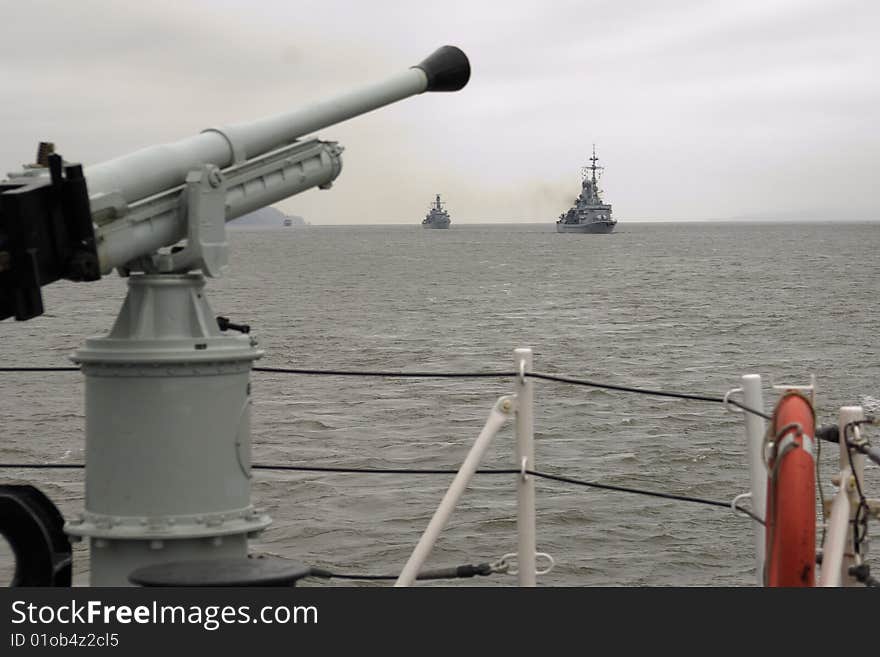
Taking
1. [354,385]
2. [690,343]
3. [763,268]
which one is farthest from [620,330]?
[763,268]

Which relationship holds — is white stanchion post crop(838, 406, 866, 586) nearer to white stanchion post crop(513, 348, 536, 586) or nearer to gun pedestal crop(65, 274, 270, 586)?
white stanchion post crop(513, 348, 536, 586)

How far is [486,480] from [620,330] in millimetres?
29598

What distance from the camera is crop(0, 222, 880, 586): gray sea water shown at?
16594 mm

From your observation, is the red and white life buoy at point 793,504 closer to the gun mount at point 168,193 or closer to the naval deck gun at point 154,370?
the naval deck gun at point 154,370

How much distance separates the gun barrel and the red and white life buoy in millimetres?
2042

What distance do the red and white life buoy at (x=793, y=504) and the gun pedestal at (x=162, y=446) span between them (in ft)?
5.35

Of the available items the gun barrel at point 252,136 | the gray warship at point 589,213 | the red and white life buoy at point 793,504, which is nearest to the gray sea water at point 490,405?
the gun barrel at point 252,136

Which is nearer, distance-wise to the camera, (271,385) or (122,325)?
(122,325)

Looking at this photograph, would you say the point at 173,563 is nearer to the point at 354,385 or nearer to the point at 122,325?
the point at 122,325

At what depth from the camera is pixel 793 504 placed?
416 cm

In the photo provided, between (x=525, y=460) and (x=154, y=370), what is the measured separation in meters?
1.25

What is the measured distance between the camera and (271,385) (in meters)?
31.0

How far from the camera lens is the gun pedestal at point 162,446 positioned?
14.6 ft
